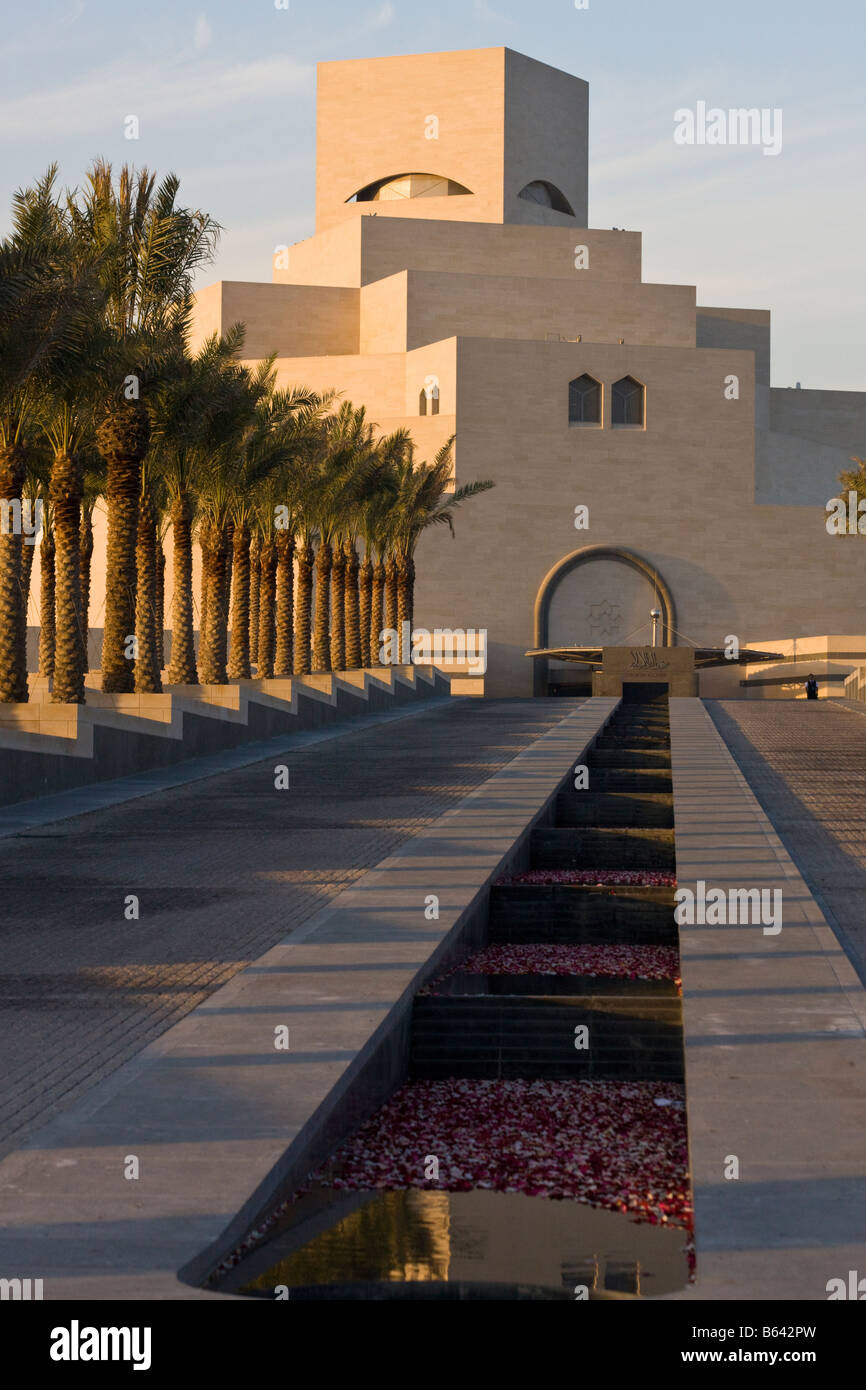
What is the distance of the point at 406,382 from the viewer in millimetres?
68000

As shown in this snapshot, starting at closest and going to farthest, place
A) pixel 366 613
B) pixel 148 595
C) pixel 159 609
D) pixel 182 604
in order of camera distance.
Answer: pixel 148 595
pixel 182 604
pixel 159 609
pixel 366 613

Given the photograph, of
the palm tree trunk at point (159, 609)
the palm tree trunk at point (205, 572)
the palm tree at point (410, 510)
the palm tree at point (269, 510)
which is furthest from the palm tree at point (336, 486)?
the palm tree trunk at point (159, 609)

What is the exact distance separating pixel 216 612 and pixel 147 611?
452 centimetres

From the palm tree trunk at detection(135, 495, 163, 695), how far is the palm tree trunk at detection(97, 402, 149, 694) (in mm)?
698

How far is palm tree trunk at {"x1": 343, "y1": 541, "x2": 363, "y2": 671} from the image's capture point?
4591 centimetres

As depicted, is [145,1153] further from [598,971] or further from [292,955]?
[598,971]

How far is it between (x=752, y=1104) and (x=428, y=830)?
808 cm

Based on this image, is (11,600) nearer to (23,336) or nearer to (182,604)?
(23,336)

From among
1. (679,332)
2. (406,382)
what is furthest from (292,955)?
(679,332)

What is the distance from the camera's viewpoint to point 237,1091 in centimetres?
611

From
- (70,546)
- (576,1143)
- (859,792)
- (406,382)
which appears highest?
(406,382)

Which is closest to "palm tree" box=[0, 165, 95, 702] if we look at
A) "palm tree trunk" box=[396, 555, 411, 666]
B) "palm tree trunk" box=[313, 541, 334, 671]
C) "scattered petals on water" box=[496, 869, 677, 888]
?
"scattered petals on water" box=[496, 869, 677, 888]

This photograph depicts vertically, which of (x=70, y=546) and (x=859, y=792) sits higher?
(x=70, y=546)

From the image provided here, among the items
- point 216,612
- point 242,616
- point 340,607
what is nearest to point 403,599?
point 340,607
